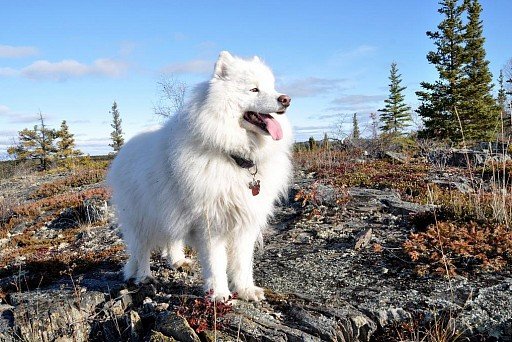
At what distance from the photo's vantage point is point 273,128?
12.9 feet

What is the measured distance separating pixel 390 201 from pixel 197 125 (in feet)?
15.2

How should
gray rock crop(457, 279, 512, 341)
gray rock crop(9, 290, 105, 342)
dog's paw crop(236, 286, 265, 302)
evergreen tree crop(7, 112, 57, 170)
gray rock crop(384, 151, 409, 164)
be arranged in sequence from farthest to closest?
1. evergreen tree crop(7, 112, 57, 170)
2. gray rock crop(384, 151, 409, 164)
3. dog's paw crop(236, 286, 265, 302)
4. gray rock crop(9, 290, 105, 342)
5. gray rock crop(457, 279, 512, 341)

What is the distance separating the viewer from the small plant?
3545 millimetres

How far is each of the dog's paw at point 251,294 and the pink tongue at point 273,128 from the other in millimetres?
1530

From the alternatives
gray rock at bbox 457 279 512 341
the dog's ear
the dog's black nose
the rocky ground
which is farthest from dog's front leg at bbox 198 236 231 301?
gray rock at bbox 457 279 512 341

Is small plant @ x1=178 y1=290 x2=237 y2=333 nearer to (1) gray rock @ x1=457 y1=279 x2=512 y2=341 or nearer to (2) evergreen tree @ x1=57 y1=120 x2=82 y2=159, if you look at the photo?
(1) gray rock @ x1=457 y1=279 x2=512 y2=341

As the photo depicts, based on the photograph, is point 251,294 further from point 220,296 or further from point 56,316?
point 56,316

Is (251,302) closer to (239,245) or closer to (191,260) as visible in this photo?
(239,245)

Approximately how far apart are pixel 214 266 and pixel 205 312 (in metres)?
0.46

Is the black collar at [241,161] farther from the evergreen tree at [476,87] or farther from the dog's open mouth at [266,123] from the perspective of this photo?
the evergreen tree at [476,87]

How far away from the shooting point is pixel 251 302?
13.4 ft

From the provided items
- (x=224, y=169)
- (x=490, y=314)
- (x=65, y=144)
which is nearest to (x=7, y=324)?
(x=224, y=169)

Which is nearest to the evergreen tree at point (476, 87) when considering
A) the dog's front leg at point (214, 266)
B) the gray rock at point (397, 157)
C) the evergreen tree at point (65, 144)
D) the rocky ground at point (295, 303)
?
the gray rock at point (397, 157)

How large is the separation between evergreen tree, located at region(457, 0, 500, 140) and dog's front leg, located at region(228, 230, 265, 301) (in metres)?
26.0
